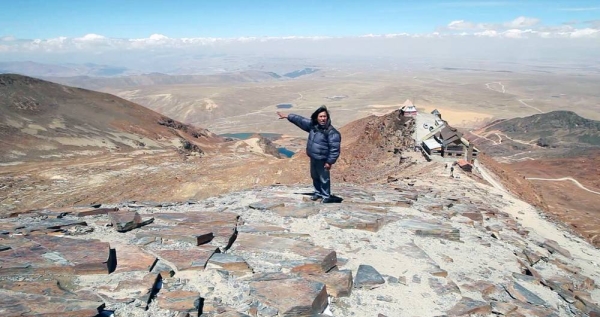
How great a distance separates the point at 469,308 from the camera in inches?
186

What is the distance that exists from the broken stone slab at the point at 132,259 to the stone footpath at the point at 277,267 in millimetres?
13

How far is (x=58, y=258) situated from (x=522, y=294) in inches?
239

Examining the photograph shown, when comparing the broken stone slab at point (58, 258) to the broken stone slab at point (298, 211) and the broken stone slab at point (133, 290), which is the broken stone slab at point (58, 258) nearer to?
the broken stone slab at point (133, 290)

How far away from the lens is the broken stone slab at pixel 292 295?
4152 mm

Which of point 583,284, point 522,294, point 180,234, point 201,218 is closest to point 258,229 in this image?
point 201,218

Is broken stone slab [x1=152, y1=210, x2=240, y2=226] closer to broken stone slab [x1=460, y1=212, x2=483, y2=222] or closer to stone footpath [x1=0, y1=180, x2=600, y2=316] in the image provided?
stone footpath [x1=0, y1=180, x2=600, y2=316]

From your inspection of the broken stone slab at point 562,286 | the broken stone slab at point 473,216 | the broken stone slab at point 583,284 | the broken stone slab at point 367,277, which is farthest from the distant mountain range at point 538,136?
the broken stone slab at point 367,277

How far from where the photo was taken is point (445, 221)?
871cm

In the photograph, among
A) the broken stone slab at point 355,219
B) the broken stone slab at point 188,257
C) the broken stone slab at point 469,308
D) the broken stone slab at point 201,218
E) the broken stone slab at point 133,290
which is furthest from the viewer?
the broken stone slab at point 355,219

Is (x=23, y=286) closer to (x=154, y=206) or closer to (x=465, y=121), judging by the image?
(x=154, y=206)

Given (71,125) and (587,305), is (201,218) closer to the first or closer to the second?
(587,305)

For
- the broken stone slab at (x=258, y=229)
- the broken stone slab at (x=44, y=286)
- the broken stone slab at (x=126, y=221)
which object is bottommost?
the broken stone slab at (x=258, y=229)

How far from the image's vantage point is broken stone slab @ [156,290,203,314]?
13.3 ft

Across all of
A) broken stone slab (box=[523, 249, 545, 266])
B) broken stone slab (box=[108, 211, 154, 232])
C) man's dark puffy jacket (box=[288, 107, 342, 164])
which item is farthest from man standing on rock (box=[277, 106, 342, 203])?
broken stone slab (box=[523, 249, 545, 266])
